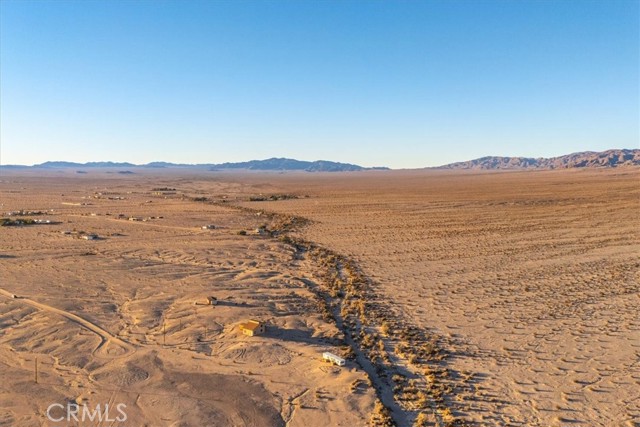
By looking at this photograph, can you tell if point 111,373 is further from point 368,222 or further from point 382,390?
point 368,222


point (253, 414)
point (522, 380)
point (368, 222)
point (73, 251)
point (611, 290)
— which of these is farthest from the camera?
point (368, 222)

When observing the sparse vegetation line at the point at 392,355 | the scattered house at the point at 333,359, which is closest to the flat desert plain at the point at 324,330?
the sparse vegetation line at the point at 392,355

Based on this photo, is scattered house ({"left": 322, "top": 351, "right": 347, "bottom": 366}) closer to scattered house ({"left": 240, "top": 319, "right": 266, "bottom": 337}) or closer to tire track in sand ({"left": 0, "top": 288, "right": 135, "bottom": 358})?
scattered house ({"left": 240, "top": 319, "right": 266, "bottom": 337})

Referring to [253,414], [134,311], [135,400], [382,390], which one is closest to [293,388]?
[253,414]

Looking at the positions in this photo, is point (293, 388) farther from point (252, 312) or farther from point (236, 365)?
point (252, 312)

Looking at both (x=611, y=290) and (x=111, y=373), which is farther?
(x=611, y=290)

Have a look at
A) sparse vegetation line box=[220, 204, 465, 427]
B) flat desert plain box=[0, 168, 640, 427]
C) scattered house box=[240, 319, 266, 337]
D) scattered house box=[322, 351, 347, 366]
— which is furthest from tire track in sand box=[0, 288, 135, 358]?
sparse vegetation line box=[220, 204, 465, 427]

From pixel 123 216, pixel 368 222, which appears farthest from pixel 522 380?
pixel 123 216

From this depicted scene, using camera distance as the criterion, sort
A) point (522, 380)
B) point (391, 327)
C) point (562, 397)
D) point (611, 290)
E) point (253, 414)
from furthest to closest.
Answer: point (611, 290)
point (391, 327)
point (522, 380)
point (562, 397)
point (253, 414)
